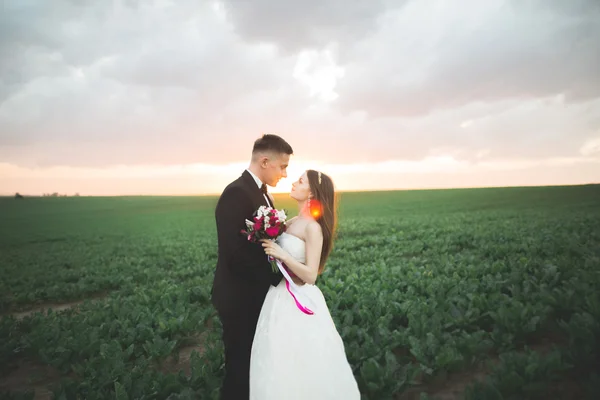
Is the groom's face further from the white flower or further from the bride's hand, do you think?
the bride's hand

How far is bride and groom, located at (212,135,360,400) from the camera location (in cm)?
335

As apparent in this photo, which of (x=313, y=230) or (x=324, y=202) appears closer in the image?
(x=313, y=230)

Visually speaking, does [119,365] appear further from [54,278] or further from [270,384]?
[54,278]

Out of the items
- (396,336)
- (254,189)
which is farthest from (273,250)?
(396,336)

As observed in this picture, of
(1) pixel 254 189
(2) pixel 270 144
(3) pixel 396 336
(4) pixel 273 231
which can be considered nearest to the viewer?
(4) pixel 273 231

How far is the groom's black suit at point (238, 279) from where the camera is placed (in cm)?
347

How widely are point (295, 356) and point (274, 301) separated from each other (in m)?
0.56

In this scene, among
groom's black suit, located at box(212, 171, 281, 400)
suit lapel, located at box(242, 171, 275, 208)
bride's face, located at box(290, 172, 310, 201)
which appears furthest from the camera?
bride's face, located at box(290, 172, 310, 201)

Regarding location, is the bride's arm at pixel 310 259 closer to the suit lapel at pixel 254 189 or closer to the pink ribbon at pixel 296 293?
the pink ribbon at pixel 296 293

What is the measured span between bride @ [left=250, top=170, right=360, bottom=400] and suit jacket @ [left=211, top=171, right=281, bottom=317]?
170 millimetres

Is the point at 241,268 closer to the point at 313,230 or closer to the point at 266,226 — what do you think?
the point at 266,226

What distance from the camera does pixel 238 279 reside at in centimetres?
363

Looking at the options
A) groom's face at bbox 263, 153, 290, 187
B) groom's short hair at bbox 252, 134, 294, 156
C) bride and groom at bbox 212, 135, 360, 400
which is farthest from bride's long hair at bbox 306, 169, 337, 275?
groom's short hair at bbox 252, 134, 294, 156

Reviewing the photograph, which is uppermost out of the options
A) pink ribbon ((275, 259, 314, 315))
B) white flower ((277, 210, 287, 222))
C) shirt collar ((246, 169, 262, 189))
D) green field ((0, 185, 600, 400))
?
shirt collar ((246, 169, 262, 189))
